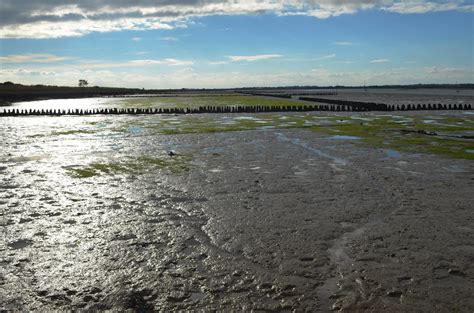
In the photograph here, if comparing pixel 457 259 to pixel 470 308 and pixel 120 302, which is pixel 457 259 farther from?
pixel 120 302

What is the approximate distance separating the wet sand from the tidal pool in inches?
1.4

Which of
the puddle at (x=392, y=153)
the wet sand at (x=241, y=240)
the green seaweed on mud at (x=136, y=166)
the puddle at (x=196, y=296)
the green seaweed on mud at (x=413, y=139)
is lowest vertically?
the puddle at (x=196, y=296)

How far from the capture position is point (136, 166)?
16859 millimetres

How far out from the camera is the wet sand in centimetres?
630

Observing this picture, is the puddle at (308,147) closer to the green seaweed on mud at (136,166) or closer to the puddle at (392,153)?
the puddle at (392,153)

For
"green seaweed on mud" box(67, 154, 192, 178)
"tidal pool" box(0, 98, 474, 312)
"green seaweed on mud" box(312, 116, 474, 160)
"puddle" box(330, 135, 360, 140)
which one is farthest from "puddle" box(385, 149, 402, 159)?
"green seaweed on mud" box(67, 154, 192, 178)

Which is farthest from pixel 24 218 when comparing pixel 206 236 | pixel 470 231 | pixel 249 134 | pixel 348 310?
pixel 249 134

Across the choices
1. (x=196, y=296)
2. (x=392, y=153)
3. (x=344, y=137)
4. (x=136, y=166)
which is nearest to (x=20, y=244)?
(x=196, y=296)

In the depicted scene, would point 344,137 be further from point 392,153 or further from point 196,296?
point 196,296

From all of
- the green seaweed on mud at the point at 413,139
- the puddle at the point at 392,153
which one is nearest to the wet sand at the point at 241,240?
the puddle at the point at 392,153

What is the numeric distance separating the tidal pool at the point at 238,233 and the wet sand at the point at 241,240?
0.12ft

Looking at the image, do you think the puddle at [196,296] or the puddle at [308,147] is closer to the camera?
the puddle at [196,296]

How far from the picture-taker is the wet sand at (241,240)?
20.7 feet

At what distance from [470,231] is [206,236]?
5.83 metres
